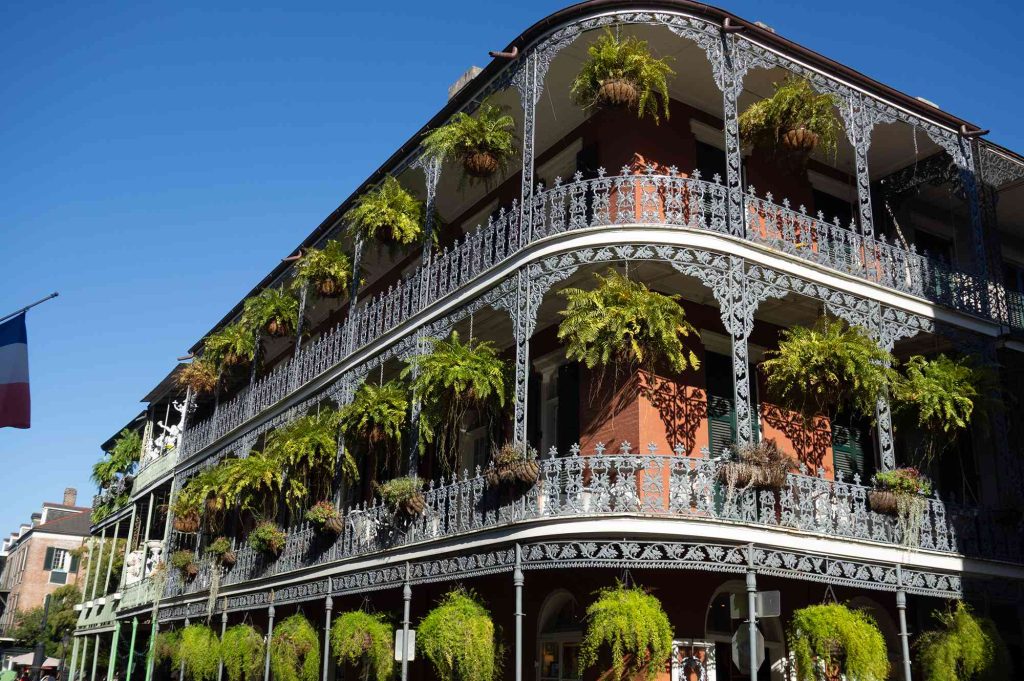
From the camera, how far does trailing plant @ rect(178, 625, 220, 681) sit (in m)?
19.7

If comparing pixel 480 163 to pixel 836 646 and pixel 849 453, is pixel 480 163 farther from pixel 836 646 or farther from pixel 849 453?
pixel 836 646

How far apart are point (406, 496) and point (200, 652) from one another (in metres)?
8.66

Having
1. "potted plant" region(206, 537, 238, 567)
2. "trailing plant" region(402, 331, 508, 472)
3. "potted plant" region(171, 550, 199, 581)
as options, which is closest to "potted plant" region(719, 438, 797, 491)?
"trailing plant" region(402, 331, 508, 472)

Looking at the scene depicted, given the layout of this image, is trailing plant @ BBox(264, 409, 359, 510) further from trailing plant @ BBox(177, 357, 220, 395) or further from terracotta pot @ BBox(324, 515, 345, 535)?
trailing plant @ BBox(177, 357, 220, 395)

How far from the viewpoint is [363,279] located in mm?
19562

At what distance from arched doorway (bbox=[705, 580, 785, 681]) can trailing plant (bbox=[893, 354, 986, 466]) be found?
3.40 meters

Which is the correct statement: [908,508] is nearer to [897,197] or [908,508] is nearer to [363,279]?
[897,197]

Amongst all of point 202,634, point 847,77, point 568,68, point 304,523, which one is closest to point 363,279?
point 304,523

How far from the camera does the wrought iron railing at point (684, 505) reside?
36.2 ft

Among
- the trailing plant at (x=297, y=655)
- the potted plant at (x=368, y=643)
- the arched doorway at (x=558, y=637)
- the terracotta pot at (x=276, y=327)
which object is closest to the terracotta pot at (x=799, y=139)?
the arched doorway at (x=558, y=637)

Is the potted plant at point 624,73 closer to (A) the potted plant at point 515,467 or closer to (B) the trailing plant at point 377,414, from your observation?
(A) the potted plant at point 515,467

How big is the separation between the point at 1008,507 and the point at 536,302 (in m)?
7.08

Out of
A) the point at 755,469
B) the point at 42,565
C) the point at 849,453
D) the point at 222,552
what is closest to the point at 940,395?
the point at 849,453

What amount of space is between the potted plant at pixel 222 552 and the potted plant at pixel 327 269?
19.8 ft
